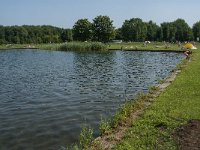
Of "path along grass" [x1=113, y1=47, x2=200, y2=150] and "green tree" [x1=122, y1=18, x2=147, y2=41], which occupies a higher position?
"green tree" [x1=122, y1=18, x2=147, y2=41]

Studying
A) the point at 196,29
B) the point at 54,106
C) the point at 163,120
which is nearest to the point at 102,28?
the point at 196,29

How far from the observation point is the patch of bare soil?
1148cm

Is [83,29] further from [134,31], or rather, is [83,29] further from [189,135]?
[189,135]

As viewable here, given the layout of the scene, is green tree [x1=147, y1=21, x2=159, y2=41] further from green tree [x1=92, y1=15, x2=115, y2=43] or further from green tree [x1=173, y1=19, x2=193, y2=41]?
green tree [x1=92, y1=15, x2=115, y2=43]

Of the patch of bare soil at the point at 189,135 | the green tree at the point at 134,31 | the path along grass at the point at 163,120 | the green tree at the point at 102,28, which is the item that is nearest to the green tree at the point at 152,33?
the green tree at the point at 134,31

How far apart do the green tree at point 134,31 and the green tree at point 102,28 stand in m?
39.1

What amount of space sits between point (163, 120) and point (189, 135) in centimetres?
247

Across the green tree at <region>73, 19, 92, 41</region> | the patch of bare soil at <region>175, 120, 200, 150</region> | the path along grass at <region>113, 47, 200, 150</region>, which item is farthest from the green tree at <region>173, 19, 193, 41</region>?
the patch of bare soil at <region>175, 120, 200, 150</region>

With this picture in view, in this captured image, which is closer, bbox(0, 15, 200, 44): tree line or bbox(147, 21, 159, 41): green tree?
bbox(0, 15, 200, 44): tree line

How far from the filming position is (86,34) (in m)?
139

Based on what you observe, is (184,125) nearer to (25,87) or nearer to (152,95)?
(152,95)

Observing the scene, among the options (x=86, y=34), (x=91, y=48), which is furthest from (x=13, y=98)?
(x=86, y=34)

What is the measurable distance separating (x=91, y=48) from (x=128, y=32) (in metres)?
81.7

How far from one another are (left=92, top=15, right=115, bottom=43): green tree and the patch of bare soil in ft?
398
